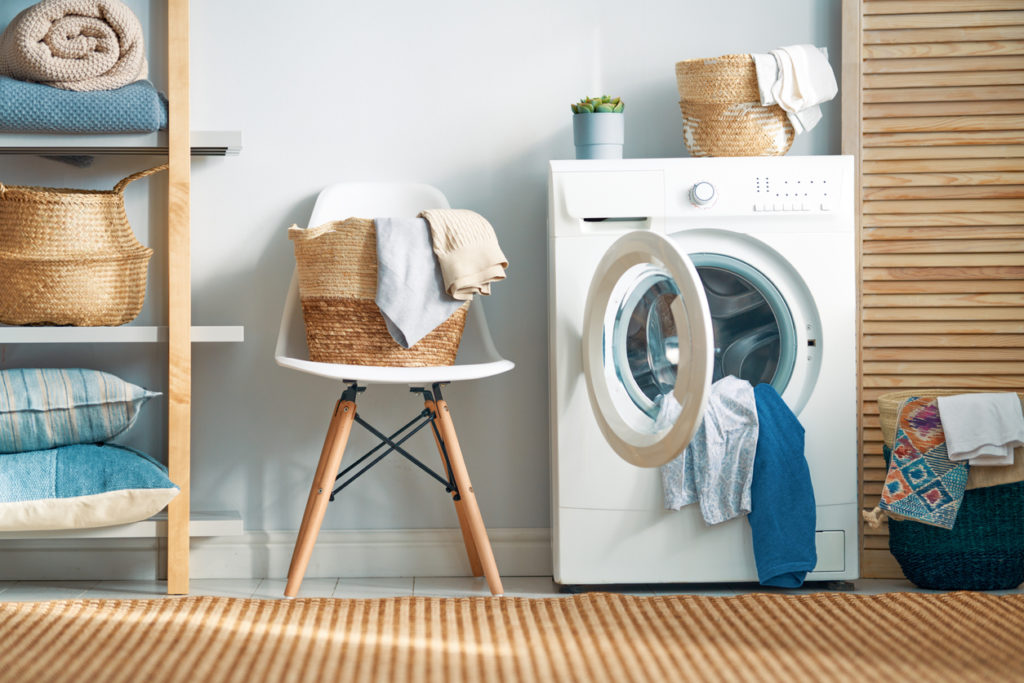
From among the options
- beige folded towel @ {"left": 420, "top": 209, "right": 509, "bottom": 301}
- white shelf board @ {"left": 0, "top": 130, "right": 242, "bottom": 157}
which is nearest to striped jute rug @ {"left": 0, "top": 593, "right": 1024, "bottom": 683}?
beige folded towel @ {"left": 420, "top": 209, "right": 509, "bottom": 301}

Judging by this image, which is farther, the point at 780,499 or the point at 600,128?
the point at 600,128

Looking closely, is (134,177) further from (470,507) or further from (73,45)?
(470,507)

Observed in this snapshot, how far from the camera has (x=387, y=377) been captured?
185 centimetres

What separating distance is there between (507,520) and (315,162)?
997 mm

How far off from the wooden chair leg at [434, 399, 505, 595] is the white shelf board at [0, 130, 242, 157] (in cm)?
78

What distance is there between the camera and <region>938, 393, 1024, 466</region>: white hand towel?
74.6 inches

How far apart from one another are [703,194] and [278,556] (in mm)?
1302

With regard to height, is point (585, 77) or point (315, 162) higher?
point (585, 77)

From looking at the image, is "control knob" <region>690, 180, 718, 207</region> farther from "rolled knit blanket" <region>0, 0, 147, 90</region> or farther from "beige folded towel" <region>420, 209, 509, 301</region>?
"rolled knit blanket" <region>0, 0, 147, 90</region>

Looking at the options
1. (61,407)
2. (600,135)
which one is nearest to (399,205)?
(600,135)

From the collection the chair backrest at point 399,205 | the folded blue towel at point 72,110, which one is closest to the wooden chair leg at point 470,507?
the chair backrest at point 399,205

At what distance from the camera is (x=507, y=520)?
226cm

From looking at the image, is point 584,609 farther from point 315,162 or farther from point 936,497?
point 315,162

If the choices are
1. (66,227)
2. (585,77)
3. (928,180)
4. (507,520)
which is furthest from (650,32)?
(66,227)
